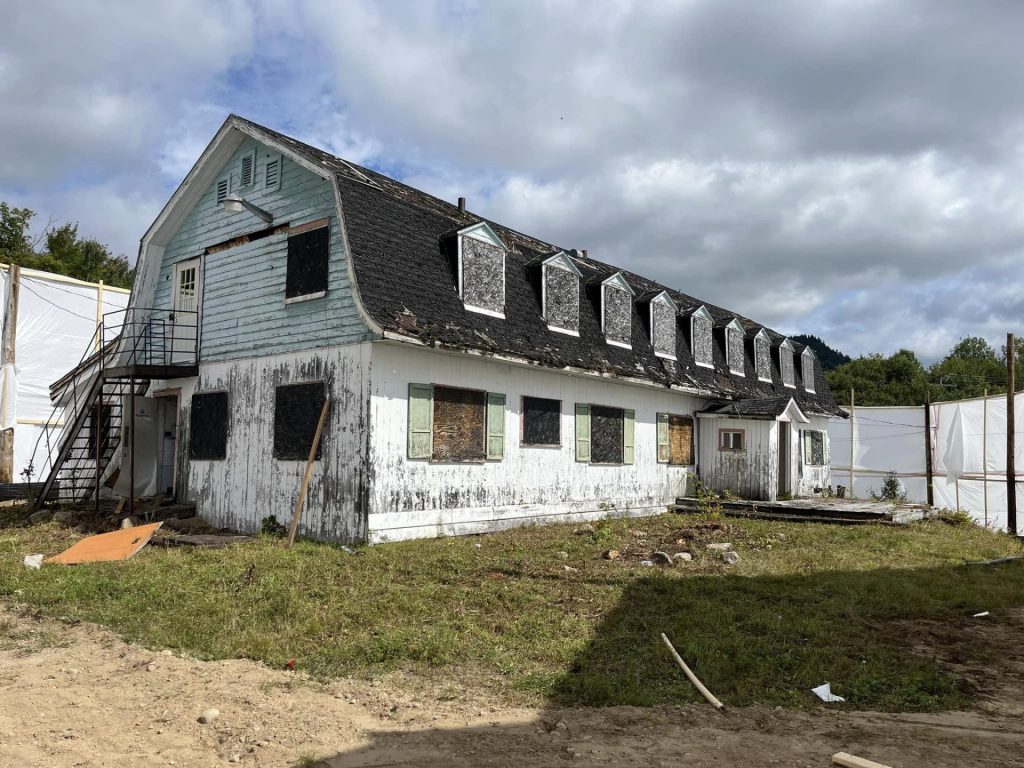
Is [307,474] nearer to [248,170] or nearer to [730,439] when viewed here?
[248,170]

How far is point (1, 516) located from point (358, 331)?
8.99 metres

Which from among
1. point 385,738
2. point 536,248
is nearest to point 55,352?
point 536,248

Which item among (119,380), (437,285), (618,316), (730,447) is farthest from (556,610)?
(730,447)

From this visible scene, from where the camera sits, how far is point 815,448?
24859 millimetres

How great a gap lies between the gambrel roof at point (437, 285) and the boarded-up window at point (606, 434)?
101 centimetres

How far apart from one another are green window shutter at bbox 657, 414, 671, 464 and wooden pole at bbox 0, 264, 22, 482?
18622 millimetres

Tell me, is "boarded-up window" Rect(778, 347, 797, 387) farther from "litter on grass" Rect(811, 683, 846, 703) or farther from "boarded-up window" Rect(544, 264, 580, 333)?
"litter on grass" Rect(811, 683, 846, 703)

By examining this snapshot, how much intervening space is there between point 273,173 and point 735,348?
1481 centimetres

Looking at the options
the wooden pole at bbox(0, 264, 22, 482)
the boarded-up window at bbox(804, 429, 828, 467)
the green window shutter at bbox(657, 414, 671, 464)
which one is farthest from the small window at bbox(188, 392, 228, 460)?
the boarded-up window at bbox(804, 429, 828, 467)

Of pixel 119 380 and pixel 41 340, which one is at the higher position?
pixel 41 340

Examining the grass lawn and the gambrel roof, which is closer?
the grass lawn

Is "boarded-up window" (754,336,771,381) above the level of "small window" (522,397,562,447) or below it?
above

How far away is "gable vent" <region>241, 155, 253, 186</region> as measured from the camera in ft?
47.6

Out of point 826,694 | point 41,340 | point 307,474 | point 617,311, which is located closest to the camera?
point 826,694
